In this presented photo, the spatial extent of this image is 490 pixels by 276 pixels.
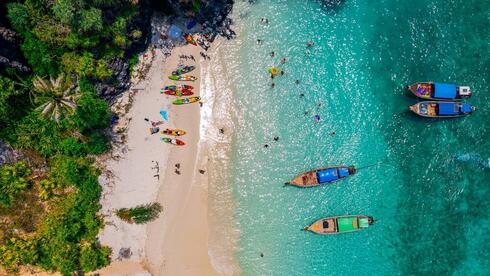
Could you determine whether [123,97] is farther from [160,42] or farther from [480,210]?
[480,210]

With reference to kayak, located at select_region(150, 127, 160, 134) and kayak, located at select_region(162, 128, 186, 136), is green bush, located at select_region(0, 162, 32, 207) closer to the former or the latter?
kayak, located at select_region(150, 127, 160, 134)

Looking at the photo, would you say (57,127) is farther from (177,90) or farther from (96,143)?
(177,90)

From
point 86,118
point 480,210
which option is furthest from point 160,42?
point 480,210

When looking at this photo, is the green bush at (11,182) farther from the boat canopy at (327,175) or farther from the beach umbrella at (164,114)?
the boat canopy at (327,175)

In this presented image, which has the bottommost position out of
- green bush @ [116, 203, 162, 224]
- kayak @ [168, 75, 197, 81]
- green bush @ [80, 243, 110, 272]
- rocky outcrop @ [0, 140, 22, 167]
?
green bush @ [80, 243, 110, 272]

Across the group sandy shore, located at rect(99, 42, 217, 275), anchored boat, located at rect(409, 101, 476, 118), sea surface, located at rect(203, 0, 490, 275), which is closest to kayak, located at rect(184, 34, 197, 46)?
sandy shore, located at rect(99, 42, 217, 275)

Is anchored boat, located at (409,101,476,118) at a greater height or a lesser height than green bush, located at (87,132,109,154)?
greater
